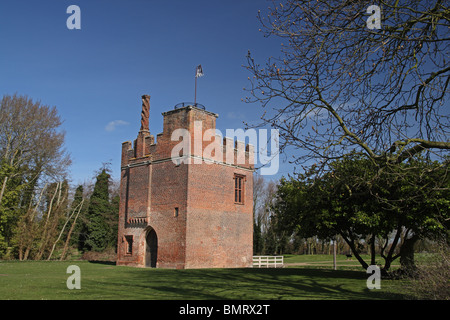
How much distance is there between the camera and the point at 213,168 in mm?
27219

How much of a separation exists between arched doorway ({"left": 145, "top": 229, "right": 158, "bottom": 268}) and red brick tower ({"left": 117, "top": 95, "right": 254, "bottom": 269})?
0.03m

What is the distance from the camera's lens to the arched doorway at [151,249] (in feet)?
88.8

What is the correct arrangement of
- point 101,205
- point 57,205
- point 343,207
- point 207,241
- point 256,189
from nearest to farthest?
1. point 343,207
2. point 207,241
3. point 57,205
4. point 101,205
5. point 256,189

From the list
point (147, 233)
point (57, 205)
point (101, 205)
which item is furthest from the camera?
point (101, 205)

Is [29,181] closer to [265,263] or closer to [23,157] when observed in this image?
[23,157]

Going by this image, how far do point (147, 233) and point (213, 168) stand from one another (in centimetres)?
662

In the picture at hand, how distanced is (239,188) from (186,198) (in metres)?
5.73

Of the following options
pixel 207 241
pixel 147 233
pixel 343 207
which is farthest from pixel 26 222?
pixel 343 207

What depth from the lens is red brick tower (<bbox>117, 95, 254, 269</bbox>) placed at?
83.6 feet

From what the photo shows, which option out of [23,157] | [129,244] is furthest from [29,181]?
[129,244]

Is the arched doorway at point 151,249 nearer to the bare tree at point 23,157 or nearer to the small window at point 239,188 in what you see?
the small window at point 239,188

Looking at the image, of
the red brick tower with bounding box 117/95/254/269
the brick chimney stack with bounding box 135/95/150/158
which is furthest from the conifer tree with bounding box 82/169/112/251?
the brick chimney stack with bounding box 135/95/150/158
